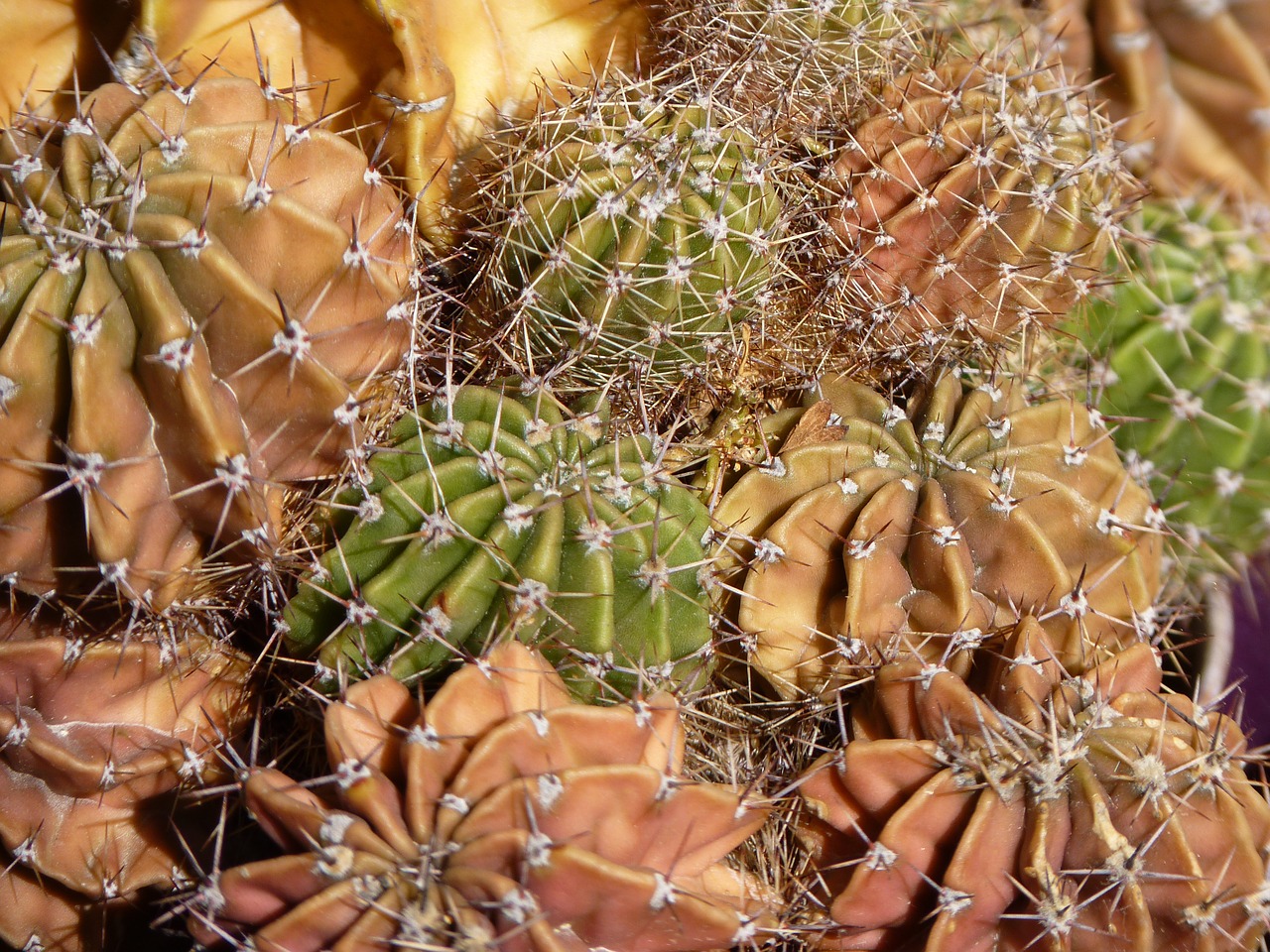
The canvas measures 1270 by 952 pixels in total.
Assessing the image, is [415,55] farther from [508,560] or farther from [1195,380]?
[1195,380]

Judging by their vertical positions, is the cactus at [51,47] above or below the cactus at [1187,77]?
above

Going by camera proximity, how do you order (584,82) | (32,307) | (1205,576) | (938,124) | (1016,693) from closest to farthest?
(32,307)
(1016,693)
(938,124)
(584,82)
(1205,576)

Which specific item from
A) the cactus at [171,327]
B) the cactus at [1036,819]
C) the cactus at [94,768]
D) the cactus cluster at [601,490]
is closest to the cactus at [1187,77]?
the cactus cluster at [601,490]

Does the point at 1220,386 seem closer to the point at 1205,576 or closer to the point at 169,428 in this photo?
the point at 1205,576

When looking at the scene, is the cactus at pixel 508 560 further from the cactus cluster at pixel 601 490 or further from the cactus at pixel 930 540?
the cactus at pixel 930 540

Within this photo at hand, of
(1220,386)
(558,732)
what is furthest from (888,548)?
(1220,386)

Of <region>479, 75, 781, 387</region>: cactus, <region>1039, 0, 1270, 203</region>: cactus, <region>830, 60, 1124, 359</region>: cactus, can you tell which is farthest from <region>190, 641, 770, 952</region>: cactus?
<region>1039, 0, 1270, 203</region>: cactus

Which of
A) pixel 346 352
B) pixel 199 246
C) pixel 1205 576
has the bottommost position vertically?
pixel 1205 576
